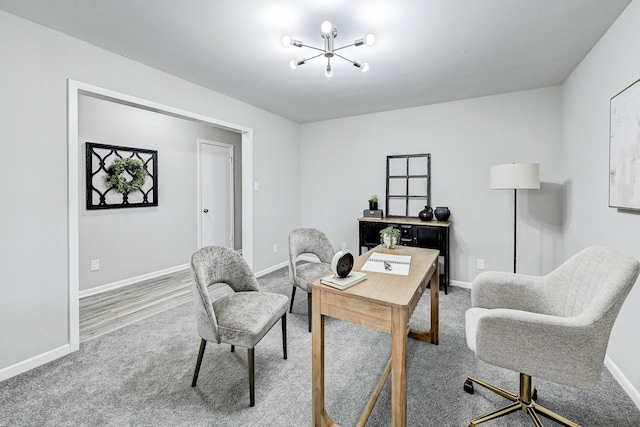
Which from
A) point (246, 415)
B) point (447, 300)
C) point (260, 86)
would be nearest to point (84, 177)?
point (260, 86)

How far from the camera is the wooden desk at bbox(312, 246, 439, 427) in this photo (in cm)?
129

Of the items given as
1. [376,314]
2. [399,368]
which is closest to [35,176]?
[376,314]

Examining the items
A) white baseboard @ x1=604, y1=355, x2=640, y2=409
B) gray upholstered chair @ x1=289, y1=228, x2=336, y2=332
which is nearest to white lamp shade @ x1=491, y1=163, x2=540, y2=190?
white baseboard @ x1=604, y1=355, x2=640, y2=409

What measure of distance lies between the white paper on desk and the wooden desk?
68 millimetres

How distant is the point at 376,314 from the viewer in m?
1.37

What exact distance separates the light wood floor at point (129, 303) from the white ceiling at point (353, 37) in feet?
8.13

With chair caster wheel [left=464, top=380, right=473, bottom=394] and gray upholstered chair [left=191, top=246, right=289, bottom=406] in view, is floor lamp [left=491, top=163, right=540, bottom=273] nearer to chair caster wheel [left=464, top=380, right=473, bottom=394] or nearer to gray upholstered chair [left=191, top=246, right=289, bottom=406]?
chair caster wheel [left=464, top=380, right=473, bottom=394]

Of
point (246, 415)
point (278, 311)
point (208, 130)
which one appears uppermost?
point (208, 130)

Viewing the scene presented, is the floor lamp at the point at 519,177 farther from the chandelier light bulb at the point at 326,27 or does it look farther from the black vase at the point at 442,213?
the chandelier light bulb at the point at 326,27

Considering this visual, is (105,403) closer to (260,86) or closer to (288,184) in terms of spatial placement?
(260,86)

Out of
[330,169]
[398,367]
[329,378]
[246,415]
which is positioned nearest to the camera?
[398,367]

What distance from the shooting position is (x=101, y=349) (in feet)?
7.57

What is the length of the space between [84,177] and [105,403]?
2.79 meters

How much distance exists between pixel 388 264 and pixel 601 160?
1.90 meters
